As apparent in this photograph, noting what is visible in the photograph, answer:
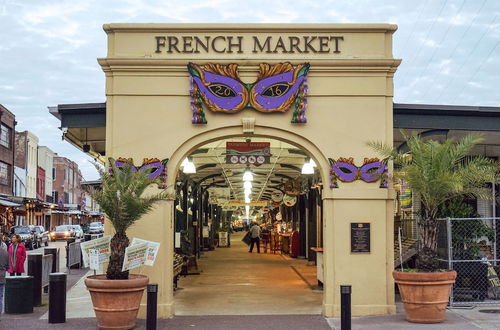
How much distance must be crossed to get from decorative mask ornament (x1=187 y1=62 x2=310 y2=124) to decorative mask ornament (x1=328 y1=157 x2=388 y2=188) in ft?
3.69

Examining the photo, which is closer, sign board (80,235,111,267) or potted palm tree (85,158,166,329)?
potted palm tree (85,158,166,329)

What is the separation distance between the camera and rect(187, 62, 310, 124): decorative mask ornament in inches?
522

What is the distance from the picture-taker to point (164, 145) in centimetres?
1331

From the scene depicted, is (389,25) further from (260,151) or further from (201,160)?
(201,160)

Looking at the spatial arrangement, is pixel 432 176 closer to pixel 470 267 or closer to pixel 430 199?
pixel 430 199

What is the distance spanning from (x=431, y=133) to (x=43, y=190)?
2555 inches

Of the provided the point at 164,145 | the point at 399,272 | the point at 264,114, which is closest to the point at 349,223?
the point at 399,272

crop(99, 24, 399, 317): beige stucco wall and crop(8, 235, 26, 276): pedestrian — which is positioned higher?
crop(99, 24, 399, 317): beige stucco wall

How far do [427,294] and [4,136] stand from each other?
167 feet

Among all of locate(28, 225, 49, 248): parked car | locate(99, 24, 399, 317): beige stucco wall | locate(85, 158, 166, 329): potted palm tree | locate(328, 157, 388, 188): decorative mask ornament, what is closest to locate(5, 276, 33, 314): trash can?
locate(85, 158, 166, 329): potted palm tree

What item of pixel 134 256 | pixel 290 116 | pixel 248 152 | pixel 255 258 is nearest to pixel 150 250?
pixel 134 256

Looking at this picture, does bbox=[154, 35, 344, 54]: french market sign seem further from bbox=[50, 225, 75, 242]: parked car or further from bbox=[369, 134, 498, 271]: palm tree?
bbox=[50, 225, 75, 242]: parked car

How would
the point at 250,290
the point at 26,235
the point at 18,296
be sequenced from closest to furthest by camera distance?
the point at 18,296 → the point at 250,290 → the point at 26,235

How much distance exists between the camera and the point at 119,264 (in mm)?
11625
